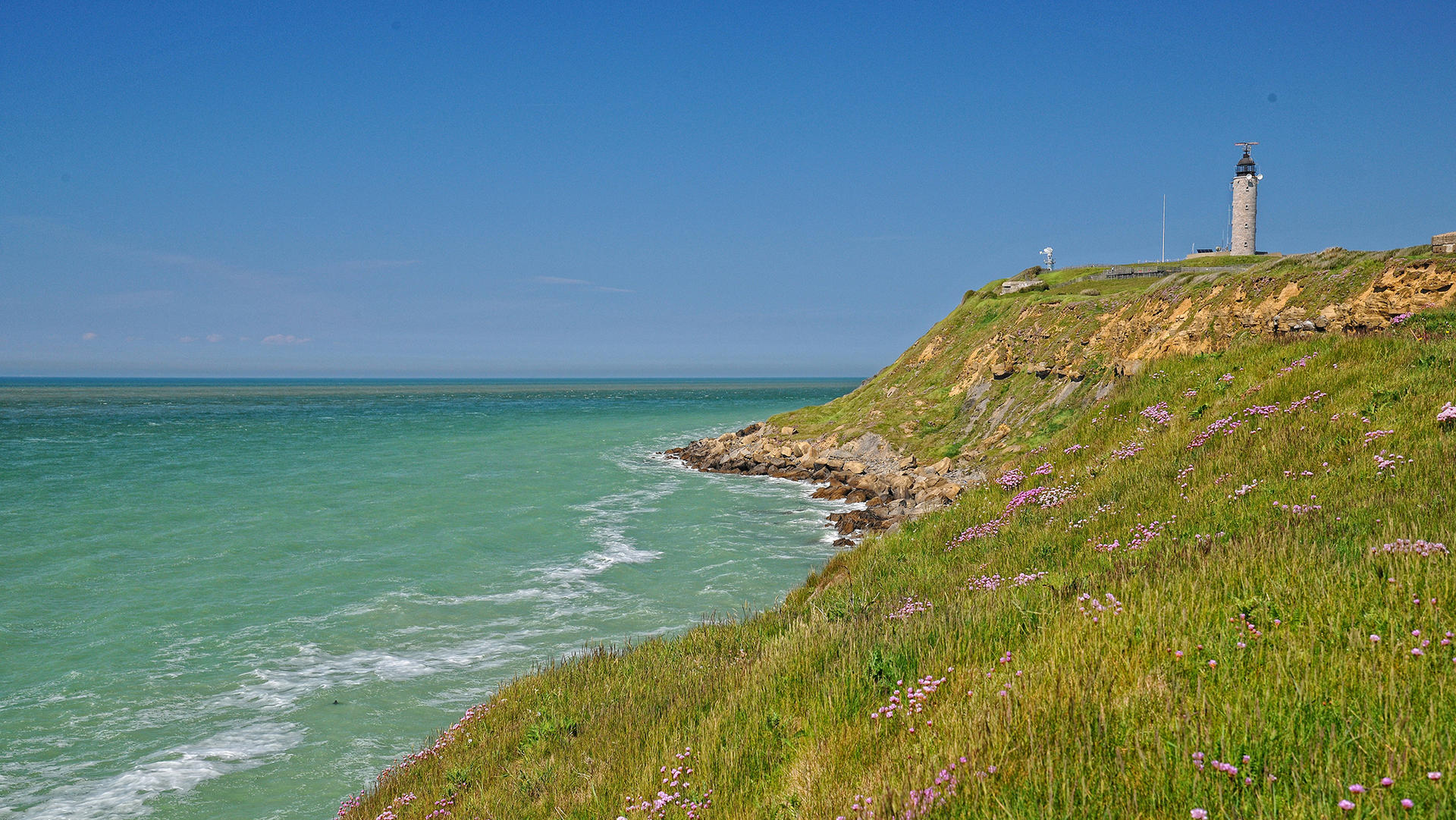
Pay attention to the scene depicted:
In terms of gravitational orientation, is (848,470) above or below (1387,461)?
below

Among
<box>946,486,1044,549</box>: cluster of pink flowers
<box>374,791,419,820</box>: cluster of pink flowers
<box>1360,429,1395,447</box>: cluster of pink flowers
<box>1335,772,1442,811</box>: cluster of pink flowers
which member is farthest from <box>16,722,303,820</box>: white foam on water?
<box>1360,429,1395,447</box>: cluster of pink flowers

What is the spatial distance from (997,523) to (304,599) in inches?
719

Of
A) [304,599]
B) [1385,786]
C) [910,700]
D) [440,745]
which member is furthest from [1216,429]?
[304,599]

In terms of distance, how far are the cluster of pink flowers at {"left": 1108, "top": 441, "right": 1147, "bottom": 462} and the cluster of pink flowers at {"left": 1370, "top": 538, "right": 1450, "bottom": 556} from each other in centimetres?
755

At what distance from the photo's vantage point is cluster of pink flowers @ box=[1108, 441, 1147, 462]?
13133 millimetres

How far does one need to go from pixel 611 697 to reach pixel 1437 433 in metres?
10.7

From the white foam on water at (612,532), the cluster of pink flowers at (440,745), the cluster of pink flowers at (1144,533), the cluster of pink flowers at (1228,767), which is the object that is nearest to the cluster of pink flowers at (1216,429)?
the cluster of pink flowers at (1144,533)

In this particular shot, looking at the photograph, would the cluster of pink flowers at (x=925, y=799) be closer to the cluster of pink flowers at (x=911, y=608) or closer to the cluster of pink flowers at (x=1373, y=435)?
the cluster of pink flowers at (x=911, y=608)

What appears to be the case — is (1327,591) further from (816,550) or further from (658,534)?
(658,534)

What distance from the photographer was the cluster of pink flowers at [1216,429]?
39.0ft

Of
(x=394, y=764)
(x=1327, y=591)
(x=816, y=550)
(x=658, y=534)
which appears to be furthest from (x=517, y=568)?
(x=1327, y=591)

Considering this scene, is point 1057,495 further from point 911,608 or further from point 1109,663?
point 1109,663

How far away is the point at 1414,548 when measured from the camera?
17.9 feet

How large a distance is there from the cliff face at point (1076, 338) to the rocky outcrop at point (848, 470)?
119 cm
